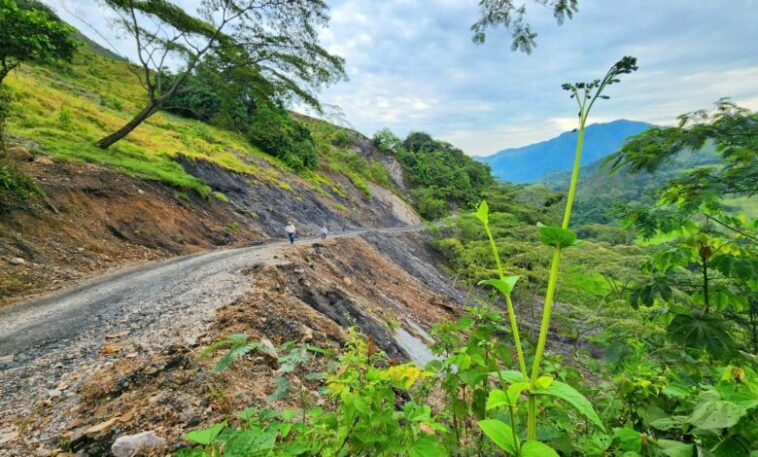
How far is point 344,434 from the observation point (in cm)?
149

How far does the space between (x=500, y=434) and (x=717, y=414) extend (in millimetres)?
676

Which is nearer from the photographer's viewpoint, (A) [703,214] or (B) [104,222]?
(A) [703,214]

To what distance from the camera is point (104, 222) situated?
1031cm

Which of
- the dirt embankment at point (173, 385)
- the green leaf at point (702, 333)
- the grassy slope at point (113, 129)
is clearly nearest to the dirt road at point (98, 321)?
the dirt embankment at point (173, 385)

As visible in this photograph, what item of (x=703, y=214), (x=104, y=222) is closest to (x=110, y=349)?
(x=703, y=214)

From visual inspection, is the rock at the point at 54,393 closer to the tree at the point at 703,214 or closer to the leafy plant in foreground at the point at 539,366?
the leafy plant in foreground at the point at 539,366

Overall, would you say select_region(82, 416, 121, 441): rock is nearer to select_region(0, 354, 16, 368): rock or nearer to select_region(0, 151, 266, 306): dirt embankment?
select_region(0, 354, 16, 368): rock

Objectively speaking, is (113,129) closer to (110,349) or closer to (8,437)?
(110,349)

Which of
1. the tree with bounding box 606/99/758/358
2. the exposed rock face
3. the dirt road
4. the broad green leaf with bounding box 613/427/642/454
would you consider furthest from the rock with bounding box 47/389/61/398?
the exposed rock face

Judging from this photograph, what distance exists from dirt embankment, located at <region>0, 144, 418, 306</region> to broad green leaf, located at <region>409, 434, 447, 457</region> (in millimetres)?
7840

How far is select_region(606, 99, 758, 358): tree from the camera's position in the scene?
8.02ft

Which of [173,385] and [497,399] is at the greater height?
[497,399]

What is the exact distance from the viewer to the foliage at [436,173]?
45031 mm

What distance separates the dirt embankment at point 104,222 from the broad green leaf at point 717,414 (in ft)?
28.2
